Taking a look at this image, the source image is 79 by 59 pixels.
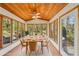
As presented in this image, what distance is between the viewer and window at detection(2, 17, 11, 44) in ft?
9.93

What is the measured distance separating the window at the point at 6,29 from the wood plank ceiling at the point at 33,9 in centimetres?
21

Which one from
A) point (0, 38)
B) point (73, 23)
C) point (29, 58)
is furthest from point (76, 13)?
point (0, 38)

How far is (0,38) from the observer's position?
303cm

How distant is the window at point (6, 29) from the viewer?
303cm

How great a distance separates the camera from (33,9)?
3.00 m

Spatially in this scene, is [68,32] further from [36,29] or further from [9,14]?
[9,14]

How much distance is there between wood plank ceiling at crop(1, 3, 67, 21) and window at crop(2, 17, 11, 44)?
0.68 feet

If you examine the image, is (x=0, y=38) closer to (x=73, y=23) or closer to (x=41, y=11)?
(x=41, y=11)

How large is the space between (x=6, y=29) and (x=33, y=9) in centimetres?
65

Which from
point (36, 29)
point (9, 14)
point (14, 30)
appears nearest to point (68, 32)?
point (36, 29)

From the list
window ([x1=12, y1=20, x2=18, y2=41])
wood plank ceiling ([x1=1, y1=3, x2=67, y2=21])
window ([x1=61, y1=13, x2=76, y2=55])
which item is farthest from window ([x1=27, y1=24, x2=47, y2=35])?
window ([x1=61, y1=13, x2=76, y2=55])

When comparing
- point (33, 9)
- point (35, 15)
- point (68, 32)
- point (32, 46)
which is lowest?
point (32, 46)

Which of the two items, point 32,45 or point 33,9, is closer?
point 33,9

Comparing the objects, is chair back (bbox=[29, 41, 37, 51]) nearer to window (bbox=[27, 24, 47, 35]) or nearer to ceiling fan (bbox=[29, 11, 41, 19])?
window (bbox=[27, 24, 47, 35])
